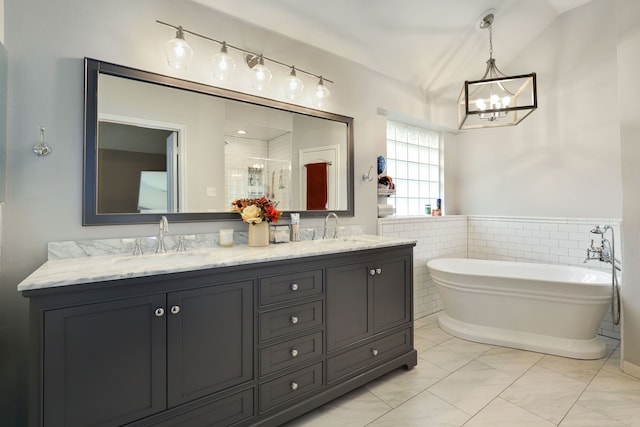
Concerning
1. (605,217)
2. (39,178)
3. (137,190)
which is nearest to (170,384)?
(137,190)

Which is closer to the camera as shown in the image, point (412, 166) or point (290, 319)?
point (290, 319)

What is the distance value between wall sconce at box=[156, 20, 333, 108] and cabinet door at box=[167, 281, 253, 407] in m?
1.45

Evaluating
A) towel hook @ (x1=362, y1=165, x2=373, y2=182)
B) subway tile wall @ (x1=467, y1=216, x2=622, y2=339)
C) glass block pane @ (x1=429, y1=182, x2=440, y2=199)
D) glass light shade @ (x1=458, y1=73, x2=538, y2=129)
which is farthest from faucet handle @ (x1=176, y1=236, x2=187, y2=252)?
subway tile wall @ (x1=467, y1=216, x2=622, y2=339)

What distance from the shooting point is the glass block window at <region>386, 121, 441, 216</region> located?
3.94m

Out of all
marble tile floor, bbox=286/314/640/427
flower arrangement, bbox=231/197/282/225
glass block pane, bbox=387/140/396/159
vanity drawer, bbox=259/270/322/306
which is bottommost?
marble tile floor, bbox=286/314/640/427

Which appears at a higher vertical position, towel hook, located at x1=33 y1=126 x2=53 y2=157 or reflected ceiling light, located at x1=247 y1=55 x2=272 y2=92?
reflected ceiling light, located at x1=247 y1=55 x2=272 y2=92

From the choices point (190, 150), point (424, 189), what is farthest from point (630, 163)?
point (190, 150)

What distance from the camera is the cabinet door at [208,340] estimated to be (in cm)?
147

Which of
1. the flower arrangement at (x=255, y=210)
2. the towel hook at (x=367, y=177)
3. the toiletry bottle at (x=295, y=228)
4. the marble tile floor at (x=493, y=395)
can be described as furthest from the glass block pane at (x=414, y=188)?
the flower arrangement at (x=255, y=210)

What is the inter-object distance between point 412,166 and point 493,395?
273cm

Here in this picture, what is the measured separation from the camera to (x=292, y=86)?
2.54 metres

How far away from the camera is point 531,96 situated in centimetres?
243

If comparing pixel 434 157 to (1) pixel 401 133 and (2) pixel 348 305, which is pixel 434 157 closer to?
(1) pixel 401 133

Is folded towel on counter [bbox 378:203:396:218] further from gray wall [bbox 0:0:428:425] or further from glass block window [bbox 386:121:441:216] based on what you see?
gray wall [bbox 0:0:428:425]
